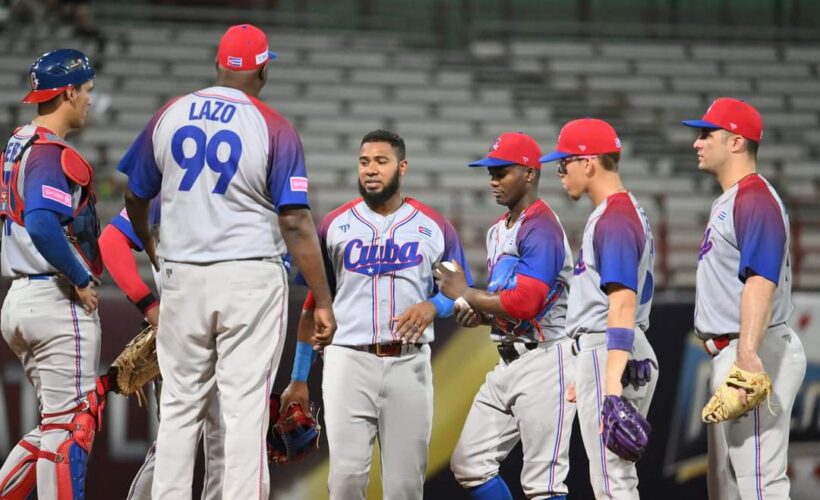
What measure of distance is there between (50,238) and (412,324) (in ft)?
5.58

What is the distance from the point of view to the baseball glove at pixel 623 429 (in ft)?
13.6

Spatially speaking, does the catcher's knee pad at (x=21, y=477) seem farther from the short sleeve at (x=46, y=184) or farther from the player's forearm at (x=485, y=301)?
the player's forearm at (x=485, y=301)

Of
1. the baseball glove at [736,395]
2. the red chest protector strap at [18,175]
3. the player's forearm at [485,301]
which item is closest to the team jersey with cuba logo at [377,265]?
the player's forearm at [485,301]

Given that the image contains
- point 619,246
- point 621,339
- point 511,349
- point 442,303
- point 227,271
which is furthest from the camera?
point 511,349

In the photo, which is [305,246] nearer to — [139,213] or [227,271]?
[227,271]

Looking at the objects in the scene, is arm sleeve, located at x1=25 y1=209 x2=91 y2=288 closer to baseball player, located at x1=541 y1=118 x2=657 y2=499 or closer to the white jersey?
the white jersey

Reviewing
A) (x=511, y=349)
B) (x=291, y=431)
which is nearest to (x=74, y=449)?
(x=291, y=431)

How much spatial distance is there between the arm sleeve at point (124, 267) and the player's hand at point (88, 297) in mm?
253

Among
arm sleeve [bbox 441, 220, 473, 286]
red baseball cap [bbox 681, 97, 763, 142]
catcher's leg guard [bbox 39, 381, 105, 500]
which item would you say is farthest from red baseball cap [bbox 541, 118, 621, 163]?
catcher's leg guard [bbox 39, 381, 105, 500]

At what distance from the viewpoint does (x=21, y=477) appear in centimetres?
502

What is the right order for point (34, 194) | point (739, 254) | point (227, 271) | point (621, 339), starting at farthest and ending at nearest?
point (34, 194) < point (739, 254) < point (621, 339) < point (227, 271)

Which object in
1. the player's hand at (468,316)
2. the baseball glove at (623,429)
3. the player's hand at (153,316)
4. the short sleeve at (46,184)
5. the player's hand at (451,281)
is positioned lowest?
the baseball glove at (623,429)

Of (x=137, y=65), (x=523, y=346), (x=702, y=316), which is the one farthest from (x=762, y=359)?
(x=137, y=65)

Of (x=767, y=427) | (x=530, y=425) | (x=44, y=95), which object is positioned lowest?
(x=530, y=425)
